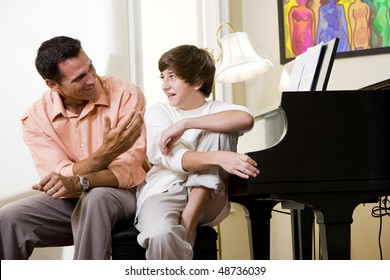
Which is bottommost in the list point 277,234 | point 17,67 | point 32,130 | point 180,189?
point 277,234

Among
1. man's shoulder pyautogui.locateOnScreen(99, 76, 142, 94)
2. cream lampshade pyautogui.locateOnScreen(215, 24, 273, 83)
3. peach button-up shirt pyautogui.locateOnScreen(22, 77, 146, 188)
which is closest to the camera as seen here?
peach button-up shirt pyautogui.locateOnScreen(22, 77, 146, 188)

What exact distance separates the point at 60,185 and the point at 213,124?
1.96 ft

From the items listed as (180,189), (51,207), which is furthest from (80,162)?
(180,189)

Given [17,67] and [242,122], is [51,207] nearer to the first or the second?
[242,122]

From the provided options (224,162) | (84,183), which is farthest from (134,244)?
(224,162)

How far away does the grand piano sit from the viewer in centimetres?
197

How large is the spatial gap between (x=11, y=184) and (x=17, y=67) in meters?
0.64

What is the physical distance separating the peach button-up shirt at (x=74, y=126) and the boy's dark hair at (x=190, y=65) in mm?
322

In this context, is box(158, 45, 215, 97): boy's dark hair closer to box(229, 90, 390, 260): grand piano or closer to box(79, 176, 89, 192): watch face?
box(229, 90, 390, 260): grand piano

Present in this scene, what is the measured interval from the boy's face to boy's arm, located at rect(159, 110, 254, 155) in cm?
15

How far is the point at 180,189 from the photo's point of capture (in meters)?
2.11

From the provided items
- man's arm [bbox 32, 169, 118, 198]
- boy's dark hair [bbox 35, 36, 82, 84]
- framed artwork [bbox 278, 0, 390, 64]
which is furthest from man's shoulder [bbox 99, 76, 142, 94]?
framed artwork [bbox 278, 0, 390, 64]
